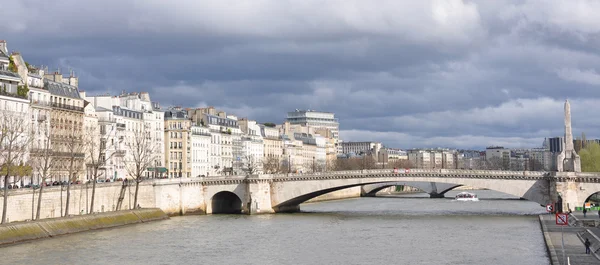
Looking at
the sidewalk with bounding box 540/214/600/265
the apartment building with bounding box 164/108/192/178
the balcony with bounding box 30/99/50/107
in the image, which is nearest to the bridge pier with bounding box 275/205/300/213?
the apartment building with bounding box 164/108/192/178

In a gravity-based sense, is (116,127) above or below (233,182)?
above

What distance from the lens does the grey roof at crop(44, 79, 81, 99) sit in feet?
253

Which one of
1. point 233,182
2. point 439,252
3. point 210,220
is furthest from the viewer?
point 233,182

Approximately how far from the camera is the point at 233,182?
83625mm

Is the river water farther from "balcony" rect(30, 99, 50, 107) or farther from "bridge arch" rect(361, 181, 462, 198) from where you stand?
"bridge arch" rect(361, 181, 462, 198)

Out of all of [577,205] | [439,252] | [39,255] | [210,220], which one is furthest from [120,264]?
[577,205]

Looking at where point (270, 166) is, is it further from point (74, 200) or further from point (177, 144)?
point (74, 200)

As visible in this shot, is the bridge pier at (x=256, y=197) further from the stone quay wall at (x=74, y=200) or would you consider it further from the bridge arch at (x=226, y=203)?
the stone quay wall at (x=74, y=200)

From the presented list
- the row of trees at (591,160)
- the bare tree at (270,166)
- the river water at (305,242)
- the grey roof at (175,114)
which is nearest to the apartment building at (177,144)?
the grey roof at (175,114)

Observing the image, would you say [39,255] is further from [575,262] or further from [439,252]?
[575,262]

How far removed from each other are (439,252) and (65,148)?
136 ft

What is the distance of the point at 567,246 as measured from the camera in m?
44.2

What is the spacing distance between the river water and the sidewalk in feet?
2.54

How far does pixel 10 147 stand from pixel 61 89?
28625mm
